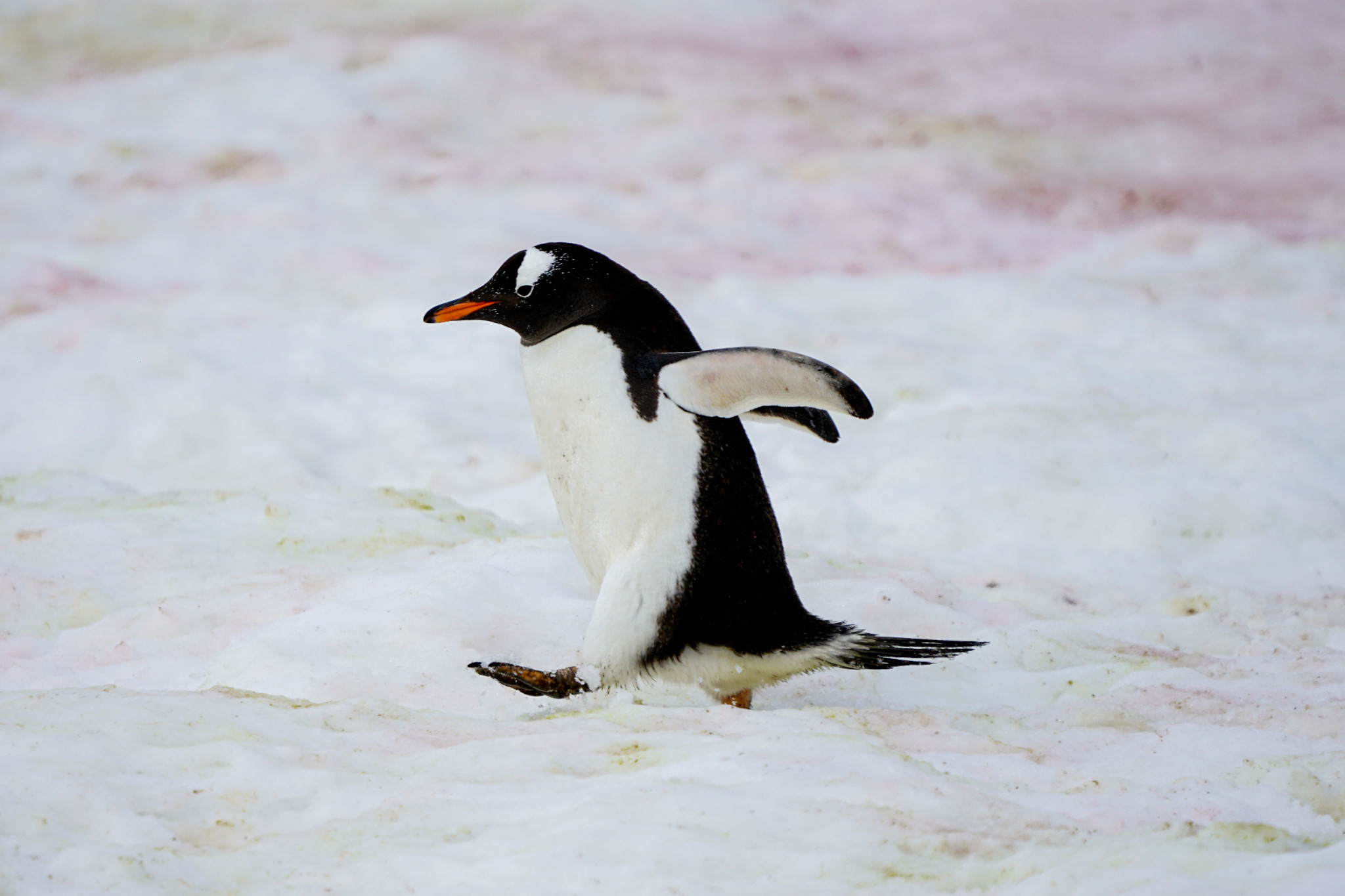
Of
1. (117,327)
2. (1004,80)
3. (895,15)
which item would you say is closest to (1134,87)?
(1004,80)

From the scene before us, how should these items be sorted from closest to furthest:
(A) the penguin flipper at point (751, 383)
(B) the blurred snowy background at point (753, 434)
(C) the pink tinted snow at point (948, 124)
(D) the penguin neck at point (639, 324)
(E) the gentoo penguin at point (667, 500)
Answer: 1. (B) the blurred snowy background at point (753, 434)
2. (A) the penguin flipper at point (751, 383)
3. (E) the gentoo penguin at point (667, 500)
4. (D) the penguin neck at point (639, 324)
5. (C) the pink tinted snow at point (948, 124)

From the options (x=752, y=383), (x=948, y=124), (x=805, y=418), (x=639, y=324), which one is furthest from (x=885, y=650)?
(x=948, y=124)

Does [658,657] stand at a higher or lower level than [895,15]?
lower

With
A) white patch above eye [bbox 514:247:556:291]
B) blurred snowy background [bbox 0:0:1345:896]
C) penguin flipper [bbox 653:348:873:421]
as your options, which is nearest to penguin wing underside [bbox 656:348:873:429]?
penguin flipper [bbox 653:348:873:421]

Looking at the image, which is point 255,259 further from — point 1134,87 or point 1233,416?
point 1134,87

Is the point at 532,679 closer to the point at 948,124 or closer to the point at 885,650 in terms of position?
the point at 885,650

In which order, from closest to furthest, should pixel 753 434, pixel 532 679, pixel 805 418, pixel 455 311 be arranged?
pixel 532 679 → pixel 805 418 → pixel 455 311 → pixel 753 434

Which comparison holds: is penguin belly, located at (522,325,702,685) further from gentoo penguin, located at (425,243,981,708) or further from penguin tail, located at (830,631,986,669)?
penguin tail, located at (830,631,986,669)

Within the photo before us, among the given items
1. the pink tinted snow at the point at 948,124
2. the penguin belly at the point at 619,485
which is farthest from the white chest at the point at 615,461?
the pink tinted snow at the point at 948,124

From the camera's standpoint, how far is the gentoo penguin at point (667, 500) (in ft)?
7.84

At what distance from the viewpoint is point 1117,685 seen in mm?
2729

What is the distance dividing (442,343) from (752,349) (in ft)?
13.1

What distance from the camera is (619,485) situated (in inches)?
97.0

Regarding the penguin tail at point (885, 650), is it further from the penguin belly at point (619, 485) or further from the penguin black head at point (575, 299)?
the penguin black head at point (575, 299)
